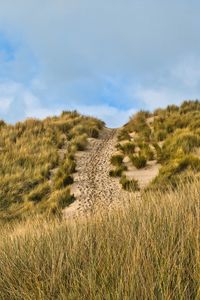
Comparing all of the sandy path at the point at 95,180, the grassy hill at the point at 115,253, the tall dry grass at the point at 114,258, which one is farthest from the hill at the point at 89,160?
the tall dry grass at the point at 114,258

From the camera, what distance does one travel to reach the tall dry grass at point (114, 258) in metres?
3.33

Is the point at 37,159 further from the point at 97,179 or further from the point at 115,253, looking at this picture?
the point at 115,253

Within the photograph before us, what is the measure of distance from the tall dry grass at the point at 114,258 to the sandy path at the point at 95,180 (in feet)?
16.3

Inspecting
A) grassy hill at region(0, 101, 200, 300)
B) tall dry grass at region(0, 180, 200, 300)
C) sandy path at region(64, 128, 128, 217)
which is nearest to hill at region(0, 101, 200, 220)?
sandy path at region(64, 128, 128, 217)

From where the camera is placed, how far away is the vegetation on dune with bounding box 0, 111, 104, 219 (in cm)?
1551

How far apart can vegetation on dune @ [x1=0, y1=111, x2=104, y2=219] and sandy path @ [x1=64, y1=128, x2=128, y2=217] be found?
1.29 ft

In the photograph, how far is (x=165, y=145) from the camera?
17297 mm

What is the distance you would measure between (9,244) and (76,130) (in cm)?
1841

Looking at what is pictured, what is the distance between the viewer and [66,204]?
13633mm

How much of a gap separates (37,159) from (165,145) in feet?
17.0

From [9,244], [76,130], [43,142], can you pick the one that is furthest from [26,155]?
[9,244]

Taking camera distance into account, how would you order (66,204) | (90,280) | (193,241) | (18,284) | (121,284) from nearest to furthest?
(121,284)
(90,280)
(193,241)
(18,284)
(66,204)

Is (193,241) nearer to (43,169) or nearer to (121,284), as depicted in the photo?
(121,284)

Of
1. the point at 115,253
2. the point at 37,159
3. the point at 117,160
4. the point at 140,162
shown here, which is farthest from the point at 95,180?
the point at 115,253
